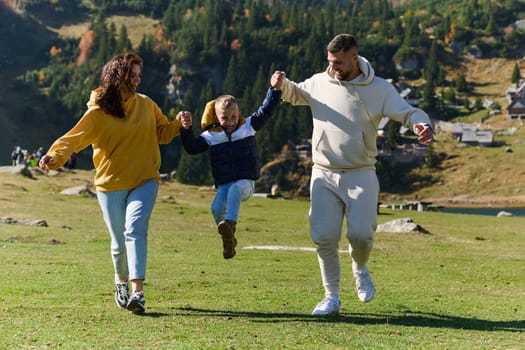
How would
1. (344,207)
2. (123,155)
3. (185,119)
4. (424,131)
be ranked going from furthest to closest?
(185,119), (344,207), (123,155), (424,131)

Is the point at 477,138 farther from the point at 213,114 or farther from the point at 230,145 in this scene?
the point at 230,145

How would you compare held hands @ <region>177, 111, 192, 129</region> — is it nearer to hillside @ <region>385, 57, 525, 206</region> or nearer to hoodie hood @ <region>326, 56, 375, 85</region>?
hoodie hood @ <region>326, 56, 375, 85</region>

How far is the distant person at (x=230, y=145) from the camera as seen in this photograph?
11.0 meters

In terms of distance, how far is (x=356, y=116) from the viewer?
1037cm

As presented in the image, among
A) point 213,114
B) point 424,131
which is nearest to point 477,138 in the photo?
point 213,114

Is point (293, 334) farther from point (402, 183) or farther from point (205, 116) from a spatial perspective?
point (402, 183)

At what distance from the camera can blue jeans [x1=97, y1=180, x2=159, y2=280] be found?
1012cm

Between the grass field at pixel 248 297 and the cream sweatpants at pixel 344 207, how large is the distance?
98 cm

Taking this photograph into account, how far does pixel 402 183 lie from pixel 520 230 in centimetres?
12384

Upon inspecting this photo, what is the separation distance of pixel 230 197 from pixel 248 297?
5.93 ft

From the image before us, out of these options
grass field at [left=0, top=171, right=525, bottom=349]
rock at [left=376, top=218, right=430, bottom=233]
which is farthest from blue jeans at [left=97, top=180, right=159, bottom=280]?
rock at [left=376, top=218, right=430, bottom=233]

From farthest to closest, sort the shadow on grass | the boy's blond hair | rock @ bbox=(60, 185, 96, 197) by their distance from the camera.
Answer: rock @ bbox=(60, 185, 96, 197)
the boy's blond hair
the shadow on grass

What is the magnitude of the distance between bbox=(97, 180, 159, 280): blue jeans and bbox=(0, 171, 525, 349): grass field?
0.57 metres

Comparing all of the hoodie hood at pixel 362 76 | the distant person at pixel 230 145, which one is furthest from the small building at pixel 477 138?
the hoodie hood at pixel 362 76
